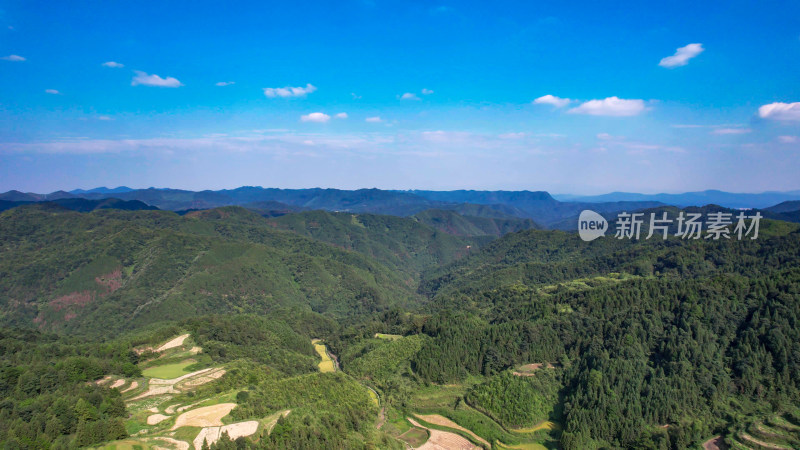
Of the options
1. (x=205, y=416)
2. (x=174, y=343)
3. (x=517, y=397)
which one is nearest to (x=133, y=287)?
(x=174, y=343)

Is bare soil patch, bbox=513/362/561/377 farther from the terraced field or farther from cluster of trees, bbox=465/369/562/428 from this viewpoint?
the terraced field

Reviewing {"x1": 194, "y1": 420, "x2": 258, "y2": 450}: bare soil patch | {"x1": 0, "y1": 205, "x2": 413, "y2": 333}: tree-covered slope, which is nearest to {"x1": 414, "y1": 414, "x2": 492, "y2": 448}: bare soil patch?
{"x1": 194, "y1": 420, "x2": 258, "y2": 450}: bare soil patch

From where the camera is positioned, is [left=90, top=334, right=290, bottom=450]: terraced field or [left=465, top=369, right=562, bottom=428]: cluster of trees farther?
[left=465, top=369, right=562, bottom=428]: cluster of trees

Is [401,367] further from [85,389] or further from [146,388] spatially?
[85,389]

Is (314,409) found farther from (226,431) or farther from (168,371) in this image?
(168,371)

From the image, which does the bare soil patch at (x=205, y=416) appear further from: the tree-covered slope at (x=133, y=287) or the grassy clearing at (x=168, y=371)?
the tree-covered slope at (x=133, y=287)

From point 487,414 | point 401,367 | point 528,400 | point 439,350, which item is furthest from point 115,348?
point 528,400
